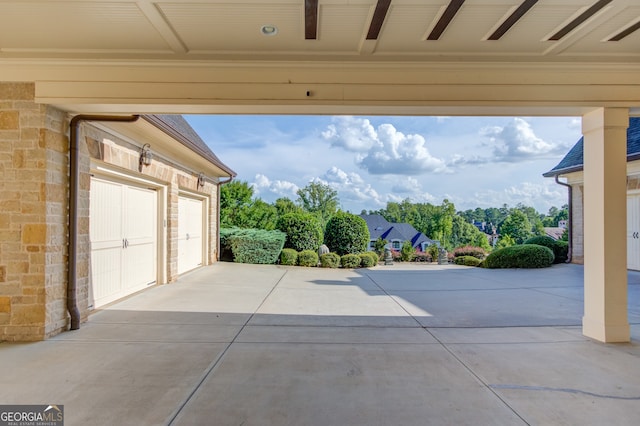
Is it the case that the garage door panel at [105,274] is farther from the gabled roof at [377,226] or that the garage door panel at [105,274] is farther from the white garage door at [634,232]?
the gabled roof at [377,226]

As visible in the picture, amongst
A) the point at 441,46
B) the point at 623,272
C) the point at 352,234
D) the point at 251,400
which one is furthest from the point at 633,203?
the point at 251,400

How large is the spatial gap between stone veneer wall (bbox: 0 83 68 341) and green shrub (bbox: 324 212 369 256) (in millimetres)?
11003

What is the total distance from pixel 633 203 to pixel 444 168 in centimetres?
4302

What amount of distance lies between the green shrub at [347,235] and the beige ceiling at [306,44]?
1030 centimetres

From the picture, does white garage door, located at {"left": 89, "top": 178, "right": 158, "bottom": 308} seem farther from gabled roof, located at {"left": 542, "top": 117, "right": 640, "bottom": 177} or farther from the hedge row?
gabled roof, located at {"left": 542, "top": 117, "right": 640, "bottom": 177}

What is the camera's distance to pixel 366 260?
1374cm

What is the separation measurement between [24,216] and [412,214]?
55.1 m

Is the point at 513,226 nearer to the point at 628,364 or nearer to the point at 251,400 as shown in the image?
the point at 628,364

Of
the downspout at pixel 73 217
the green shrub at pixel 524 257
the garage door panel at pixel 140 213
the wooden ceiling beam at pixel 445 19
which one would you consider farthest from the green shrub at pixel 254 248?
the wooden ceiling beam at pixel 445 19

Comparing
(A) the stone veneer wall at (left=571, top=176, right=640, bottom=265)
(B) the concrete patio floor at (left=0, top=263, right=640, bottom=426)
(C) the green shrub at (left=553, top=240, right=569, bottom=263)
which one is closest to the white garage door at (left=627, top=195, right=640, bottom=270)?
(A) the stone veneer wall at (left=571, top=176, right=640, bottom=265)

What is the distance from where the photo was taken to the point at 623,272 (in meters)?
4.45

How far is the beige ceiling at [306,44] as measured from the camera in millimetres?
3441

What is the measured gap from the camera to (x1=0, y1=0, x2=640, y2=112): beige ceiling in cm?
344

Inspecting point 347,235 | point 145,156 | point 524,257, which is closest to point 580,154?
point 524,257
